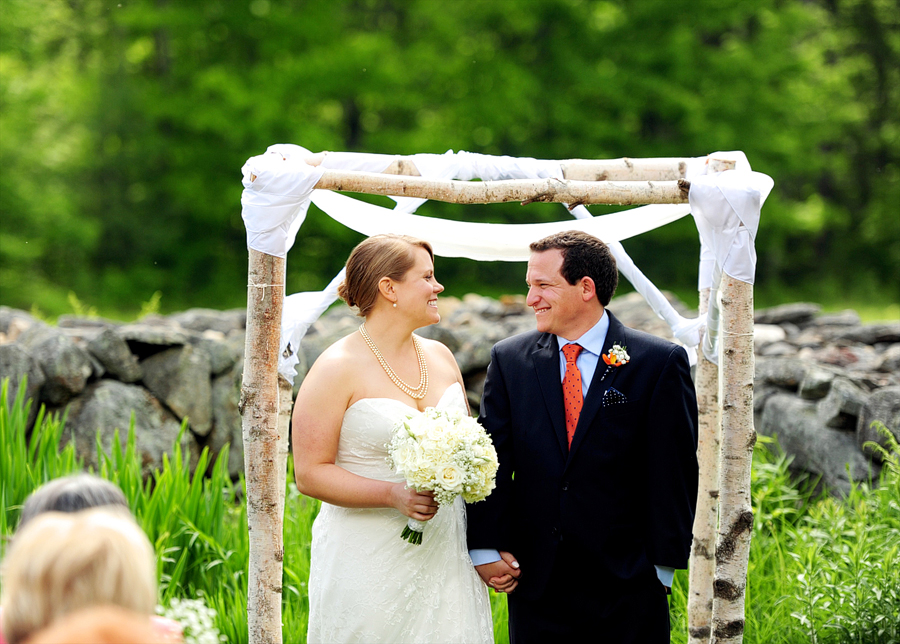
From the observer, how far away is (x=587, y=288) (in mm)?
3383

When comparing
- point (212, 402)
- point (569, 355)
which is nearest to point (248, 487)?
point (569, 355)

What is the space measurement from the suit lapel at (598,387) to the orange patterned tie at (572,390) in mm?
51

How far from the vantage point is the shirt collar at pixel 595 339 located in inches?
134

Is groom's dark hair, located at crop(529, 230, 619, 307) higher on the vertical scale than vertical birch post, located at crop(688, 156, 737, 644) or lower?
higher

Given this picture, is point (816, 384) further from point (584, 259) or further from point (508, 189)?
point (508, 189)

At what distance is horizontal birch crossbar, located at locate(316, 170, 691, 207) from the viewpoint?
10.9 ft

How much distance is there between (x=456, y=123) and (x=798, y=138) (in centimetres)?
874

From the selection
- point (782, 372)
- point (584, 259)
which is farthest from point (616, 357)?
point (782, 372)

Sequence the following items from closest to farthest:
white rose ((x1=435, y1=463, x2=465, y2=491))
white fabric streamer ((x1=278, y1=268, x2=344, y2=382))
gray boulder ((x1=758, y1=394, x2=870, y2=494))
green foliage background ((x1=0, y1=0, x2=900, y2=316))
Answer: white rose ((x1=435, y1=463, x2=465, y2=491)) < white fabric streamer ((x1=278, y1=268, x2=344, y2=382)) < gray boulder ((x1=758, y1=394, x2=870, y2=494)) < green foliage background ((x1=0, y1=0, x2=900, y2=316))

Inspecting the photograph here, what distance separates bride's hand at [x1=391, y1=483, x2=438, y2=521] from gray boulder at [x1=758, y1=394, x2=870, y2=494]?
3.78m

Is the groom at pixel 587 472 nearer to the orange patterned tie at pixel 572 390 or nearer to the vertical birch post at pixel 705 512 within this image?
the orange patterned tie at pixel 572 390

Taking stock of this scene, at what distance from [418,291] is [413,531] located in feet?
3.04

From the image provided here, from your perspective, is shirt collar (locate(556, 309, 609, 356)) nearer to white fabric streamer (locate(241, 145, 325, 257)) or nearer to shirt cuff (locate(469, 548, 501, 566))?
shirt cuff (locate(469, 548, 501, 566))

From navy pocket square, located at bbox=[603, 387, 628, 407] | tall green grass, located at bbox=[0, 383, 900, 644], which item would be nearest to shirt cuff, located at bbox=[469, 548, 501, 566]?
navy pocket square, located at bbox=[603, 387, 628, 407]
